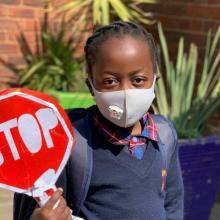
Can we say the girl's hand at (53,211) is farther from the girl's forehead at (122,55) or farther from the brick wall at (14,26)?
the brick wall at (14,26)

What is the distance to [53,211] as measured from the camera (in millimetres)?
1299

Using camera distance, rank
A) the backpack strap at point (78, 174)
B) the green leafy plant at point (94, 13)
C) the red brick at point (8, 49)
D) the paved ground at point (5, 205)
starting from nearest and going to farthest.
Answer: the backpack strap at point (78, 174)
the paved ground at point (5, 205)
the green leafy plant at point (94, 13)
the red brick at point (8, 49)

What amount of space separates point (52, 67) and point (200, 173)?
6.61 ft

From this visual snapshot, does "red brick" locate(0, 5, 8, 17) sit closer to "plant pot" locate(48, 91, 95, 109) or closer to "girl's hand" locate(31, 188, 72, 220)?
"plant pot" locate(48, 91, 95, 109)

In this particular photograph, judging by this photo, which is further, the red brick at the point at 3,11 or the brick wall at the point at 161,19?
the red brick at the point at 3,11

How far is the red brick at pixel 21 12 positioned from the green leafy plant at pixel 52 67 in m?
0.16

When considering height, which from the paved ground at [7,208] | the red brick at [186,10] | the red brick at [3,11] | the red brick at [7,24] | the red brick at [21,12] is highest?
the red brick at [186,10]

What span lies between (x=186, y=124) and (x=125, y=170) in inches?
75.1

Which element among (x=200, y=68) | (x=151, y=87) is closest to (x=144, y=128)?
(x=151, y=87)

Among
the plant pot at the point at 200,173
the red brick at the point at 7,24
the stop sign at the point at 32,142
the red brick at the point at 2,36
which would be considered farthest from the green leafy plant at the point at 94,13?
the stop sign at the point at 32,142

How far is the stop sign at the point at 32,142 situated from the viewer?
52.9 inches

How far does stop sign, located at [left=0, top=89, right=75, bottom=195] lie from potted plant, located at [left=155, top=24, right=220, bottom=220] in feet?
5.72

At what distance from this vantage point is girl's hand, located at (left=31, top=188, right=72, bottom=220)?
1297 millimetres

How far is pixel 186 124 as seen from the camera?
3.38 meters
